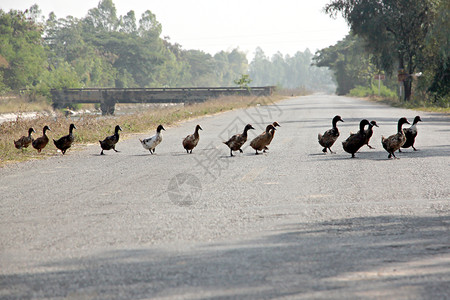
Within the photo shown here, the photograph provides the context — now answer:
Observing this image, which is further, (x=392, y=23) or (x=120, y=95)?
(x=120, y=95)

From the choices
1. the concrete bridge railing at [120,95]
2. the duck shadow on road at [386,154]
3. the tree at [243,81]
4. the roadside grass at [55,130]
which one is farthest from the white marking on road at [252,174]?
the concrete bridge railing at [120,95]

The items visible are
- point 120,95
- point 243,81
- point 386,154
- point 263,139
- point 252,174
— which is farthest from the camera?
point 120,95

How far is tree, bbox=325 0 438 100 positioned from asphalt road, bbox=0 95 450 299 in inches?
1430

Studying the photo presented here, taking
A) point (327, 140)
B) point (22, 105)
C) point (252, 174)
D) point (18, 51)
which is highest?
point (18, 51)

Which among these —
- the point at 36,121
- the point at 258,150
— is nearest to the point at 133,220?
the point at 258,150

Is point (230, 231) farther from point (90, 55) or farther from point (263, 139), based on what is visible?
point (90, 55)

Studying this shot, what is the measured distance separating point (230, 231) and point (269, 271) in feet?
4.93

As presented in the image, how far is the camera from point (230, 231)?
604cm

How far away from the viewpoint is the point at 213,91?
261ft

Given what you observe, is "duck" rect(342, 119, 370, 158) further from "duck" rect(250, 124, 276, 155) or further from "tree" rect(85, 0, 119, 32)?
"tree" rect(85, 0, 119, 32)

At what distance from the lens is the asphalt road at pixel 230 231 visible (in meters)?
4.28

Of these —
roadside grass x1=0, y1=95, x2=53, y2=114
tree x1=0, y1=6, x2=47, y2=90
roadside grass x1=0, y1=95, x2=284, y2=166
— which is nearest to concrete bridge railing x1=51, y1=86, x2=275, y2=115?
roadside grass x1=0, y1=95, x2=53, y2=114

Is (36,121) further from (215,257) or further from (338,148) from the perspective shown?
(215,257)

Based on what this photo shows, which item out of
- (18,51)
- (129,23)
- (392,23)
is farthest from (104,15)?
(392,23)
